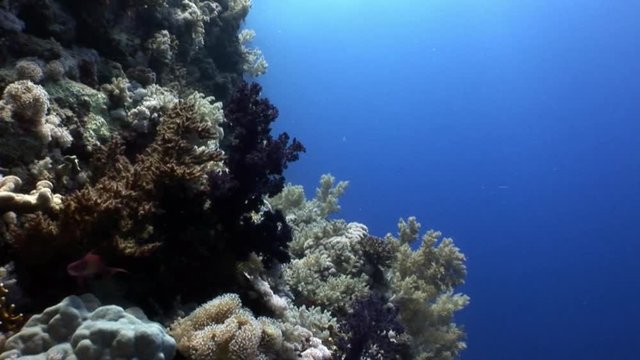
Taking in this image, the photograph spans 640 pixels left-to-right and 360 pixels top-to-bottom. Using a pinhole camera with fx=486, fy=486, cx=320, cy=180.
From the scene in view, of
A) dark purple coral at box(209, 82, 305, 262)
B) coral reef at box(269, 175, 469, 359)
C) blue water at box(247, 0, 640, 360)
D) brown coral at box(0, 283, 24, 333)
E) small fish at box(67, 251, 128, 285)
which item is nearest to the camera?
brown coral at box(0, 283, 24, 333)

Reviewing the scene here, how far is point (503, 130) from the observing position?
62.1m

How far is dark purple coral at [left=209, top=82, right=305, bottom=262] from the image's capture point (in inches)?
172

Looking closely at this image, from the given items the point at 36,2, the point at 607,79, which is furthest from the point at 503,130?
the point at 36,2

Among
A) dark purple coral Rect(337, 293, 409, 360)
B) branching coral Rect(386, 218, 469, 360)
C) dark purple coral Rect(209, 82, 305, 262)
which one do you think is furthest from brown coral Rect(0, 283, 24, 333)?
branching coral Rect(386, 218, 469, 360)

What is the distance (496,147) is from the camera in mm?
62906

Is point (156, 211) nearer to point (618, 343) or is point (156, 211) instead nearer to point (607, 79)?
point (607, 79)

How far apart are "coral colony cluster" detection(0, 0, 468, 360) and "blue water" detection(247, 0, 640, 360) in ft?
156

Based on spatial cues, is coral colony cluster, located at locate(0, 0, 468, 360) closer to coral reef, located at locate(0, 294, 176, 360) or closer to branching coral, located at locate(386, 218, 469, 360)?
coral reef, located at locate(0, 294, 176, 360)

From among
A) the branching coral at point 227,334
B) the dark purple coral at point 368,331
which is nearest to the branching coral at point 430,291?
the dark purple coral at point 368,331

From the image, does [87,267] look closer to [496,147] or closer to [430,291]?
[430,291]

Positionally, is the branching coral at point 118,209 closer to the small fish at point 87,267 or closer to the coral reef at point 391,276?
the small fish at point 87,267

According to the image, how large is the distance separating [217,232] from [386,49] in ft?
197

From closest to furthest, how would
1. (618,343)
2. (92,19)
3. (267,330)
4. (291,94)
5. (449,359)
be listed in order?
(267,330), (92,19), (449,359), (291,94), (618,343)

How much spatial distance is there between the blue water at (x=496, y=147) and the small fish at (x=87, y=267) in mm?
50166
